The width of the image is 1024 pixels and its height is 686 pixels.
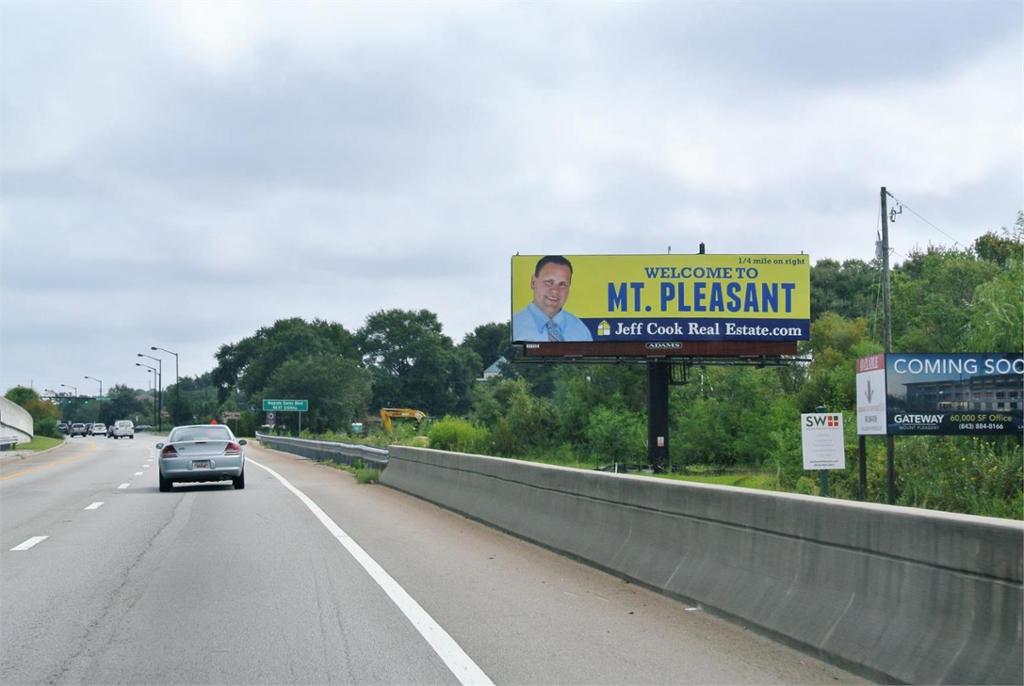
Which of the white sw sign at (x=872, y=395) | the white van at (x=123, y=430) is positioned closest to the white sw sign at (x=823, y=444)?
the white sw sign at (x=872, y=395)

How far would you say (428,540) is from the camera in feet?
48.5

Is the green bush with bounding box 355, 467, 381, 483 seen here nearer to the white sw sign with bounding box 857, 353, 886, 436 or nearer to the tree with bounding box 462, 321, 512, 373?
the white sw sign with bounding box 857, 353, 886, 436

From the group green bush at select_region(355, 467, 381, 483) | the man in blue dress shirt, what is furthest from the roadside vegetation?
green bush at select_region(355, 467, 381, 483)

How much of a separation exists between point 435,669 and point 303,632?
1628 mm

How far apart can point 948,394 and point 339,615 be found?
44.3 ft

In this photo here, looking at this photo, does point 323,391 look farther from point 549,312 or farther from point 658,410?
point 549,312

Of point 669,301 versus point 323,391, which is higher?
point 669,301

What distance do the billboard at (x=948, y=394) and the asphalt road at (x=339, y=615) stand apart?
7433 mm

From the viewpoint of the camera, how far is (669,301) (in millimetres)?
45719

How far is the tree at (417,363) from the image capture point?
153500 millimetres

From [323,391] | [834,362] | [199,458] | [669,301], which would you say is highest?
[669,301]

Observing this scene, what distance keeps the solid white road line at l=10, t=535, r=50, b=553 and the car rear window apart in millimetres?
9956

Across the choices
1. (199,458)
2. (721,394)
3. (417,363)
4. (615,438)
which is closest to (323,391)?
(417,363)

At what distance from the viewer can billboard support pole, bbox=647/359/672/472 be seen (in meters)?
46.3
